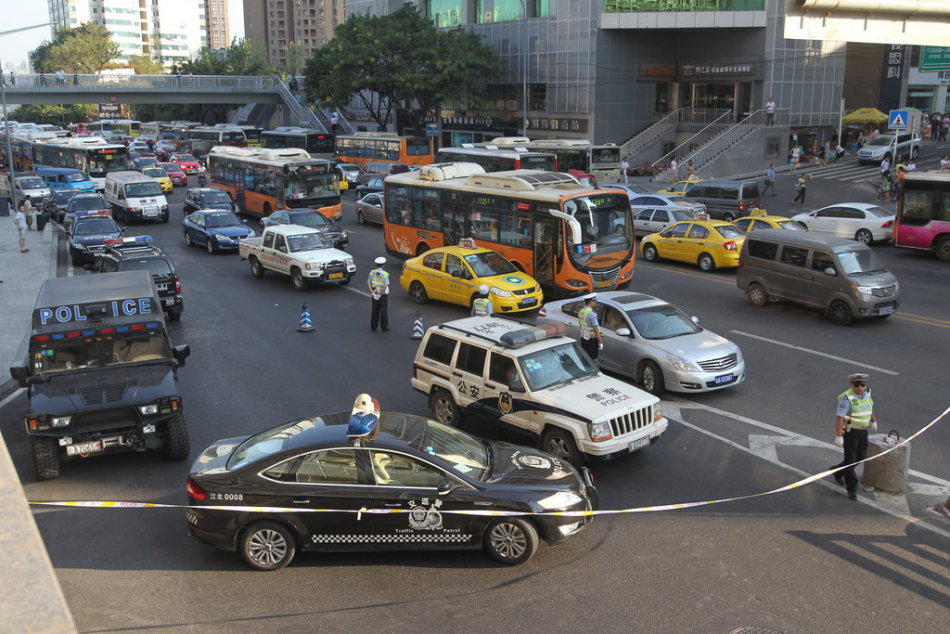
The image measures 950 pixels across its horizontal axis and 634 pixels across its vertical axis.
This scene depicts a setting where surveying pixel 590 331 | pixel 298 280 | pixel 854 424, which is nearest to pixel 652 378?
pixel 590 331

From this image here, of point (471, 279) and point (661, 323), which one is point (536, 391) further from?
point (471, 279)

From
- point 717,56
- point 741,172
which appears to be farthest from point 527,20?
point 741,172

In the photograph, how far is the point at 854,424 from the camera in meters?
10.4

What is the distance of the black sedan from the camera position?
29000mm

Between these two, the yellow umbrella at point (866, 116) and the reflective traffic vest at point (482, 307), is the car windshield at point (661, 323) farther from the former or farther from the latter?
the yellow umbrella at point (866, 116)

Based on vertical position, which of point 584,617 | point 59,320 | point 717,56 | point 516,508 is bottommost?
point 584,617

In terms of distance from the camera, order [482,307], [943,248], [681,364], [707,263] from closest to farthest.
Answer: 1. [681,364]
2. [482,307]
3. [707,263]
4. [943,248]

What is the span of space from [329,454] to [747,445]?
21.2 ft

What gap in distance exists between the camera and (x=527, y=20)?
62281 millimetres

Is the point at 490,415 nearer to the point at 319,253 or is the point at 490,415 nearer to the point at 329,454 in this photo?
the point at 329,454

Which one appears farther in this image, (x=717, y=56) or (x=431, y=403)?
(x=717, y=56)

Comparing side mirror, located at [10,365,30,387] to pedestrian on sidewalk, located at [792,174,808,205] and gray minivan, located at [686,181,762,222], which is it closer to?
gray minivan, located at [686,181,762,222]

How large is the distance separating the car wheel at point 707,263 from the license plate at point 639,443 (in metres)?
15.6

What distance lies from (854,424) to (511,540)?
4.66m
